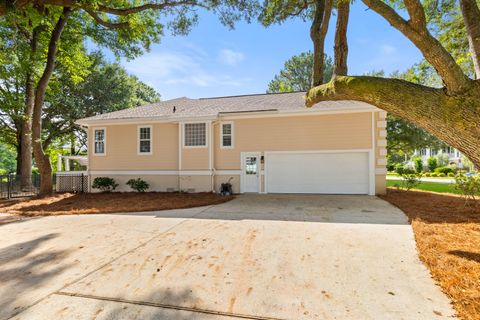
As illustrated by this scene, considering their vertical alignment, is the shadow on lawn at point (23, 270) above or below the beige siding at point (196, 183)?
below

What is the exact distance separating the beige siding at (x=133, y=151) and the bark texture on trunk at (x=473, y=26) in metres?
11.2

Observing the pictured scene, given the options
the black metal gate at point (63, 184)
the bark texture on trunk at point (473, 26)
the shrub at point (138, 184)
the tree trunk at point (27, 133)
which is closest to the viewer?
the bark texture on trunk at point (473, 26)

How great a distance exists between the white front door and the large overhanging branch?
865 cm

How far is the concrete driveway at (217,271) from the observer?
2650 mm

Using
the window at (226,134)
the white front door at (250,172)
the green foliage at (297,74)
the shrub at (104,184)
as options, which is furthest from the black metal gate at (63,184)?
the green foliage at (297,74)

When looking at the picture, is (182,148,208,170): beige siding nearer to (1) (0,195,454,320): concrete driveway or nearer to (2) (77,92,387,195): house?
(2) (77,92,387,195): house

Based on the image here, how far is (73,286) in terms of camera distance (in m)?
3.16

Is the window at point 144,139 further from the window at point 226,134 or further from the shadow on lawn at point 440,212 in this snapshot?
the shadow on lawn at point 440,212

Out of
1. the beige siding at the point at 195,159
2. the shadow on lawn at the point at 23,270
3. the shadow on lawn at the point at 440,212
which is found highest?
A: the beige siding at the point at 195,159

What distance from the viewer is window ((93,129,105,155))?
44.1ft

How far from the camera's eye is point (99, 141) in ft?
44.3

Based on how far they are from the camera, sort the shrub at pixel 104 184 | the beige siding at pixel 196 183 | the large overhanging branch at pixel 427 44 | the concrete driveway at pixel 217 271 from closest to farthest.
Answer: the concrete driveway at pixel 217 271, the large overhanging branch at pixel 427 44, the beige siding at pixel 196 183, the shrub at pixel 104 184

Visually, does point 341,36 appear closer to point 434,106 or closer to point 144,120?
point 434,106

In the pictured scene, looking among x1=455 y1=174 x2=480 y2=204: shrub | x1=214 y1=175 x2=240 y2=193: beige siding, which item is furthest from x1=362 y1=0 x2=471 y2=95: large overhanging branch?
x1=214 y1=175 x2=240 y2=193: beige siding
